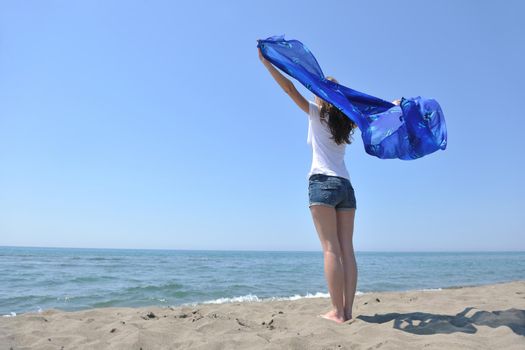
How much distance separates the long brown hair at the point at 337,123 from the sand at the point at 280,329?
1.58 metres

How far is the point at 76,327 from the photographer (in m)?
3.32

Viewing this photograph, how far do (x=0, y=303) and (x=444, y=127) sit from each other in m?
7.57

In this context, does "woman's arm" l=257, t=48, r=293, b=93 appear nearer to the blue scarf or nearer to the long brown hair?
the blue scarf

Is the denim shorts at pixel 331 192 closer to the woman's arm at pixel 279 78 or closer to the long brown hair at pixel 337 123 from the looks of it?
the long brown hair at pixel 337 123

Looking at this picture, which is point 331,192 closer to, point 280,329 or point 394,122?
point 394,122

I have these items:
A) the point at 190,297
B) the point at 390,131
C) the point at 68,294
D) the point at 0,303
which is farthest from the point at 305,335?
the point at 68,294

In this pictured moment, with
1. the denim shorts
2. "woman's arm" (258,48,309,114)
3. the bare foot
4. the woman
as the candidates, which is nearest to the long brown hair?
the woman

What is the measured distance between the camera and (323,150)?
136 inches

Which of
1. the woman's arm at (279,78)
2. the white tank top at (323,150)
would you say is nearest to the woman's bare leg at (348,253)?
the white tank top at (323,150)

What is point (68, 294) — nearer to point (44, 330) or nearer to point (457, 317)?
point (44, 330)

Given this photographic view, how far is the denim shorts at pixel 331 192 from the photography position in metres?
3.32

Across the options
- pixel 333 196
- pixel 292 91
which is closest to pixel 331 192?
pixel 333 196

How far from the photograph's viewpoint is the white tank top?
3.40 meters

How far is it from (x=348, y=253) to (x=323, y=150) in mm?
940
